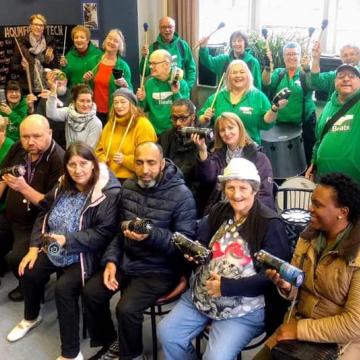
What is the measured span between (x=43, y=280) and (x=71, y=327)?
312 millimetres

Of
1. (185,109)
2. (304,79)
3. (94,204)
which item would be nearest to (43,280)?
(94,204)

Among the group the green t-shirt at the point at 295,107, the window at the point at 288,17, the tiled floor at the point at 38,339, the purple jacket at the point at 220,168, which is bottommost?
the tiled floor at the point at 38,339

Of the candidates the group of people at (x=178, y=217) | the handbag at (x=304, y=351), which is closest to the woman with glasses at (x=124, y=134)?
the group of people at (x=178, y=217)

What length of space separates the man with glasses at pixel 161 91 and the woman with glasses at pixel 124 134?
453 millimetres

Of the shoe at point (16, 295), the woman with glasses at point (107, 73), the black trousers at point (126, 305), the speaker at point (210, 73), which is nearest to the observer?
the black trousers at point (126, 305)

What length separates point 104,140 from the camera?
10.4ft

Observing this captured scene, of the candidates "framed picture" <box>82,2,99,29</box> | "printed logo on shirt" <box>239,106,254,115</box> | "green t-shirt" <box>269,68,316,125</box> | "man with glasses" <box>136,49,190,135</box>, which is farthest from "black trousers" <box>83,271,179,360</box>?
"framed picture" <box>82,2,99,29</box>

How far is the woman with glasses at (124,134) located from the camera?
10.1 feet

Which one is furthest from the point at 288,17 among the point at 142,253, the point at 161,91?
the point at 142,253

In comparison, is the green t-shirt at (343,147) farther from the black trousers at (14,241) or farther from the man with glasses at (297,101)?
the black trousers at (14,241)

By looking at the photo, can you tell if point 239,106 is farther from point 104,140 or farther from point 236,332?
point 236,332

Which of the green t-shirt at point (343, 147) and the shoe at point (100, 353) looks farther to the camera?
the green t-shirt at point (343, 147)

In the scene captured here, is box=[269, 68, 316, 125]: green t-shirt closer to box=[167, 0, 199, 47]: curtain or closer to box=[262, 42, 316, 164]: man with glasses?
box=[262, 42, 316, 164]: man with glasses

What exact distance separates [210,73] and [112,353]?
346 cm
